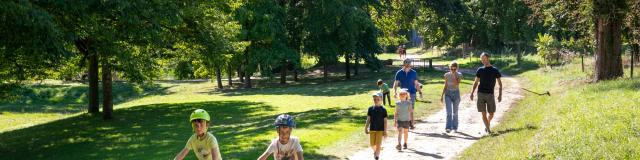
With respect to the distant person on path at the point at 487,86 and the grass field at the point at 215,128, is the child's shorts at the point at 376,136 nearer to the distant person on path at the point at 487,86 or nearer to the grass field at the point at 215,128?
the grass field at the point at 215,128

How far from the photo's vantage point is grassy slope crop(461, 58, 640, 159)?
9359 mm

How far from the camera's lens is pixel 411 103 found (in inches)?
550

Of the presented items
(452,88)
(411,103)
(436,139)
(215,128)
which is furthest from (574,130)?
(215,128)

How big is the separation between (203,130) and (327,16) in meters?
32.8

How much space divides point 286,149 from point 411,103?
7371 mm

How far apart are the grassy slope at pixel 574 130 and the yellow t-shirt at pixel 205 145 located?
17.2ft

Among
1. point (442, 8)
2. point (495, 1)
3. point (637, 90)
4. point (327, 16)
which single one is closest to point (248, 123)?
point (637, 90)

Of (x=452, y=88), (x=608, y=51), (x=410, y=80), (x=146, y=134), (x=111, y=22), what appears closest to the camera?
(x=452, y=88)

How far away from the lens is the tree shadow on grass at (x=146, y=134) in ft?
53.3

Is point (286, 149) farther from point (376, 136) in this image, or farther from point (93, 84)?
point (93, 84)

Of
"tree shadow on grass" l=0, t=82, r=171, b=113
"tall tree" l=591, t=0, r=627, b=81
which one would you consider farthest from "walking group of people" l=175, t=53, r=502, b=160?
"tree shadow on grass" l=0, t=82, r=171, b=113

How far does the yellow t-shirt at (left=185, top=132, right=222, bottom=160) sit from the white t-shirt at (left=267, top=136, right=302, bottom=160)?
609mm

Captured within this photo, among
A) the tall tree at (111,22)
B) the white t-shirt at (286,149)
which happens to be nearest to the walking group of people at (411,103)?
the white t-shirt at (286,149)

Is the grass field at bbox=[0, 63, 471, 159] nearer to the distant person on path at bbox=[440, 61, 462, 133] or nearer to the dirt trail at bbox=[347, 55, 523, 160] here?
the dirt trail at bbox=[347, 55, 523, 160]
